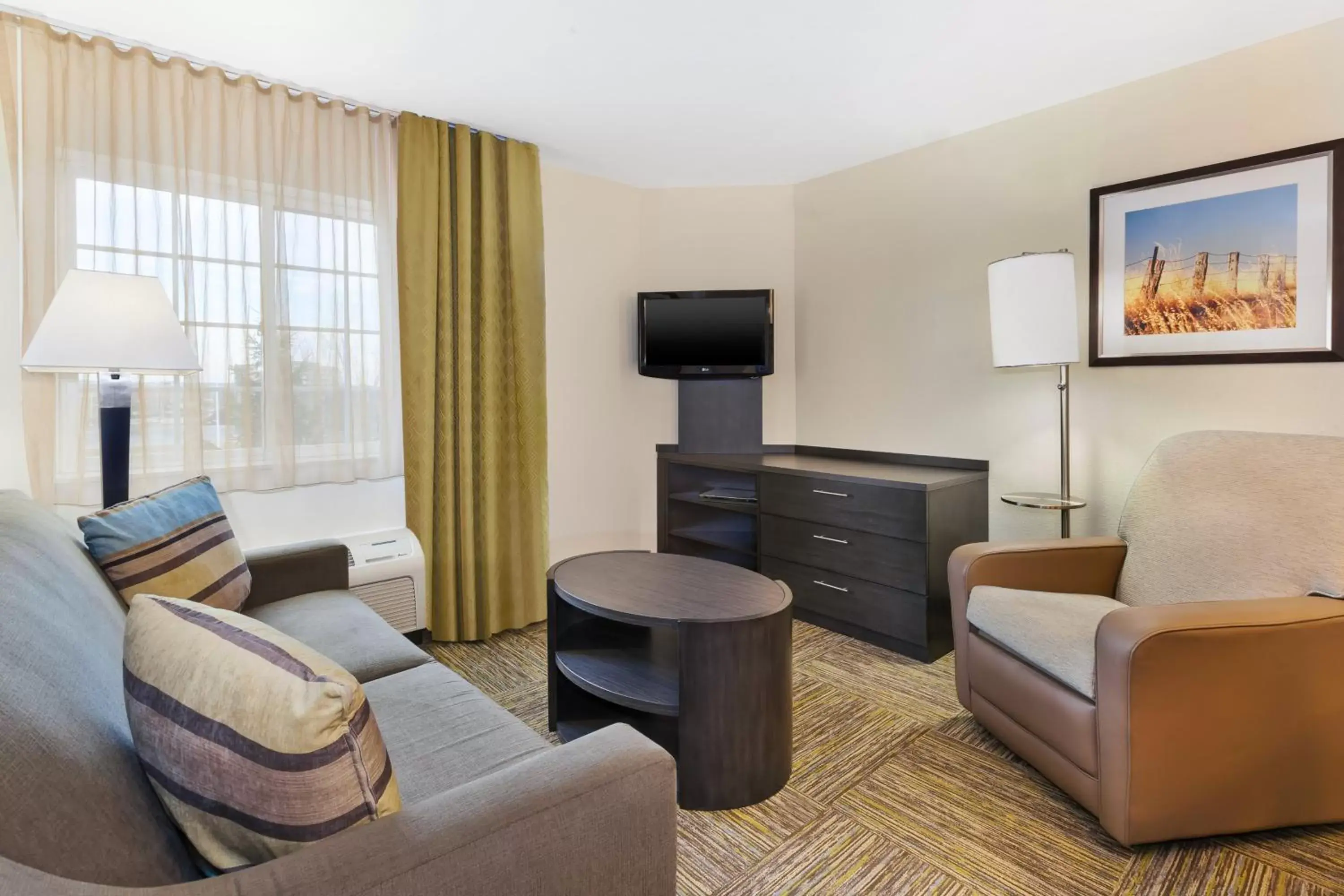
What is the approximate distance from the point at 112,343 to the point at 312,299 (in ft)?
3.06

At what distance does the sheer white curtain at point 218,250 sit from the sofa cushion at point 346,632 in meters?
0.78

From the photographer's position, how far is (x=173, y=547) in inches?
71.9

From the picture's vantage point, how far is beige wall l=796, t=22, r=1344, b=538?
2.40 metres

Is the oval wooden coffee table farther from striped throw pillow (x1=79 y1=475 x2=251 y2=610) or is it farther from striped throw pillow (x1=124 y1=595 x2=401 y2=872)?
striped throw pillow (x1=124 y1=595 x2=401 y2=872)

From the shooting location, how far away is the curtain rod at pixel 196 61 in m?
2.22

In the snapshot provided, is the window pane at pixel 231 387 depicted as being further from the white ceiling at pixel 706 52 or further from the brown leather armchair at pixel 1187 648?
the brown leather armchair at pixel 1187 648

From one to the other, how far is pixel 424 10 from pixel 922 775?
9.53ft

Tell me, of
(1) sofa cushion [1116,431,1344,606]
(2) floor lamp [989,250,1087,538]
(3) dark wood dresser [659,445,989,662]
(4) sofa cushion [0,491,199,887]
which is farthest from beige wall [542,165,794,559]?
(4) sofa cushion [0,491,199,887]

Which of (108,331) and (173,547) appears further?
(108,331)

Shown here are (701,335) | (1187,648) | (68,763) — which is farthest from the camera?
(701,335)

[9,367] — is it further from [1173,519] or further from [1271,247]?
[1271,247]

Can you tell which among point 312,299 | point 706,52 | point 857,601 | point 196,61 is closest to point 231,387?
point 312,299

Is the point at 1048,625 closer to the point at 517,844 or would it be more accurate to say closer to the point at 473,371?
the point at 517,844

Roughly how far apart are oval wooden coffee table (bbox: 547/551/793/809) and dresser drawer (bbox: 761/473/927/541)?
93cm
